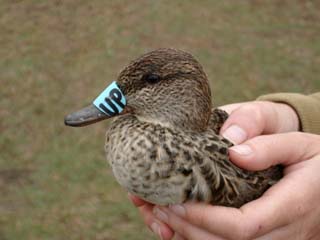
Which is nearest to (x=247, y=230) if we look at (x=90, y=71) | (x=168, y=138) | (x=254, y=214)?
(x=254, y=214)

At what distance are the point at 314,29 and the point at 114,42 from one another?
69.4 inches

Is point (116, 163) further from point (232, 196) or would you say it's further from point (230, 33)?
point (230, 33)

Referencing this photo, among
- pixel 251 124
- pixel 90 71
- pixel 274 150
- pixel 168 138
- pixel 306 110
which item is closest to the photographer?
pixel 168 138

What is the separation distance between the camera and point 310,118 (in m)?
1.97

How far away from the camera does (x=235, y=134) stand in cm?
165

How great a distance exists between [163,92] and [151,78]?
0.05m

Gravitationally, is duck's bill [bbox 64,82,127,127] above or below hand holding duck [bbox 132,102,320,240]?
above

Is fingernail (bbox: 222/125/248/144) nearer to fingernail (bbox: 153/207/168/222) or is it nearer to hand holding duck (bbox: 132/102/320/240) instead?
hand holding duck (bbox: 132/102/320/240)

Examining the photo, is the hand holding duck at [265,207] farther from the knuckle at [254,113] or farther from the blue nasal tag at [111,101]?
the blue nasal tag at [111,101]

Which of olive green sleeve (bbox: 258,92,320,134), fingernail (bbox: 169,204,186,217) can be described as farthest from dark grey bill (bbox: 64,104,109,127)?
olive green sleeve (bbox: 258,92,320,134)

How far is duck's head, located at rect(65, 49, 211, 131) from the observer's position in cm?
158

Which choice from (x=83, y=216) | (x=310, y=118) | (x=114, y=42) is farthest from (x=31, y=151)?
(x=310, y=118)

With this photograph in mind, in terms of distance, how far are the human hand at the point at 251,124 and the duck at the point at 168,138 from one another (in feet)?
0.18

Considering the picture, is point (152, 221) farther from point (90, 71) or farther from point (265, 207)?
point (90, 71)
